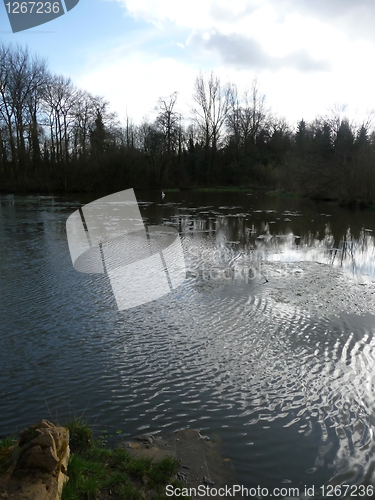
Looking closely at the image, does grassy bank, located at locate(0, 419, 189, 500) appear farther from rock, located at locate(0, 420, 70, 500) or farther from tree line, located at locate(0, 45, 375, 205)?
tree line, located at locate(0, 45, 375, 205)

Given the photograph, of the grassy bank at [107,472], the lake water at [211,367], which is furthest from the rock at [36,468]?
the lake water at [211,367]

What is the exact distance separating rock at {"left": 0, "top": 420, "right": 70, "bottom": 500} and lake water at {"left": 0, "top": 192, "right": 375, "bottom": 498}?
112 centimetres

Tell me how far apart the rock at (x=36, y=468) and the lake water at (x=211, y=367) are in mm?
1123

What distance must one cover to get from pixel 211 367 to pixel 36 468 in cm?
280

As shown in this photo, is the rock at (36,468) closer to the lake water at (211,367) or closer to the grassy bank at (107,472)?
the grassy bank at (107,472)

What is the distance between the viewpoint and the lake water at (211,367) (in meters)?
3.73

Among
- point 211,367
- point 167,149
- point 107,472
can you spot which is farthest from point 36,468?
→ point 167,149

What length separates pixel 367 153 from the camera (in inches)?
1112

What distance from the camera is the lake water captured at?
373 centimetres

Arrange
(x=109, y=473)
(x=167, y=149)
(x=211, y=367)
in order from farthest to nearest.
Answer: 1. (x=167, y=149)
2. (x=211, y=367)
3. (x=109, y=473)

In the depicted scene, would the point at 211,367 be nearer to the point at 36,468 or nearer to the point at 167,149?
the point at 36,468

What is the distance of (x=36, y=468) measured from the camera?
2.57 meters

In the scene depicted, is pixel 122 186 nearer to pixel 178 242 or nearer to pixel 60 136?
pixel 60 136

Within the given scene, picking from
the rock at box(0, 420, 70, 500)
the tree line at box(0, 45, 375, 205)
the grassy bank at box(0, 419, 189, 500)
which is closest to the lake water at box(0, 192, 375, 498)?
the grassy bank at box(0, 419, 189, 500)
